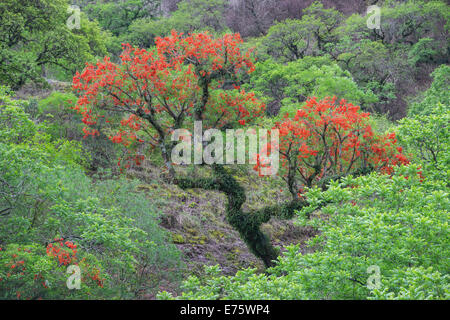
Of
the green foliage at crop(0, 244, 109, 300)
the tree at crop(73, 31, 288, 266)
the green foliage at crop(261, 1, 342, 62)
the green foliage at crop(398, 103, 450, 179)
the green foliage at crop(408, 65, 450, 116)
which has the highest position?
the green foliage at crop(261, 1, 342, 62)

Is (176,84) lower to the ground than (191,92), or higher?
higher

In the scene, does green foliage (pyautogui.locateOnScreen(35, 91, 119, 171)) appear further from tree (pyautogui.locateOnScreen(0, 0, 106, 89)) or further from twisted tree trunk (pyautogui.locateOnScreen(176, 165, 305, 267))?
twisted tree trunk (pyautogui.locateOnScreen(176, 165, 305, 267))

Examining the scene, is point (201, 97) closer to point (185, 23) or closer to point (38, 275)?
point (38, 275)

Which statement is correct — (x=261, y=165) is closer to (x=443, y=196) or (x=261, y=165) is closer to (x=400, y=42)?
(x=443, y=196)

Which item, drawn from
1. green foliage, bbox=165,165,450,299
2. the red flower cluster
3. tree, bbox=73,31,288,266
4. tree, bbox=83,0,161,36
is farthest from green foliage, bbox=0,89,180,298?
tree, bbox=83,0,161,36

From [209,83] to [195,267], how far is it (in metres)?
5.03

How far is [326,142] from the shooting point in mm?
10523

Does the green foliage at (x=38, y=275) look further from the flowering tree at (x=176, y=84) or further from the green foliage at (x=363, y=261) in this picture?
the flowering tree at (x=176, y=84)

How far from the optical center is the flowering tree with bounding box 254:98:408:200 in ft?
31.5

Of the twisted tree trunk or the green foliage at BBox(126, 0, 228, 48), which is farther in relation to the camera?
the green foliage at BBox(126, 0, 228, 48)

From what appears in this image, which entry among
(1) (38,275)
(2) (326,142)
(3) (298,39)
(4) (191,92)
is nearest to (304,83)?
(3) (298,39)

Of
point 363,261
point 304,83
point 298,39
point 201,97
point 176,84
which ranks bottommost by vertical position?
point 363,261
